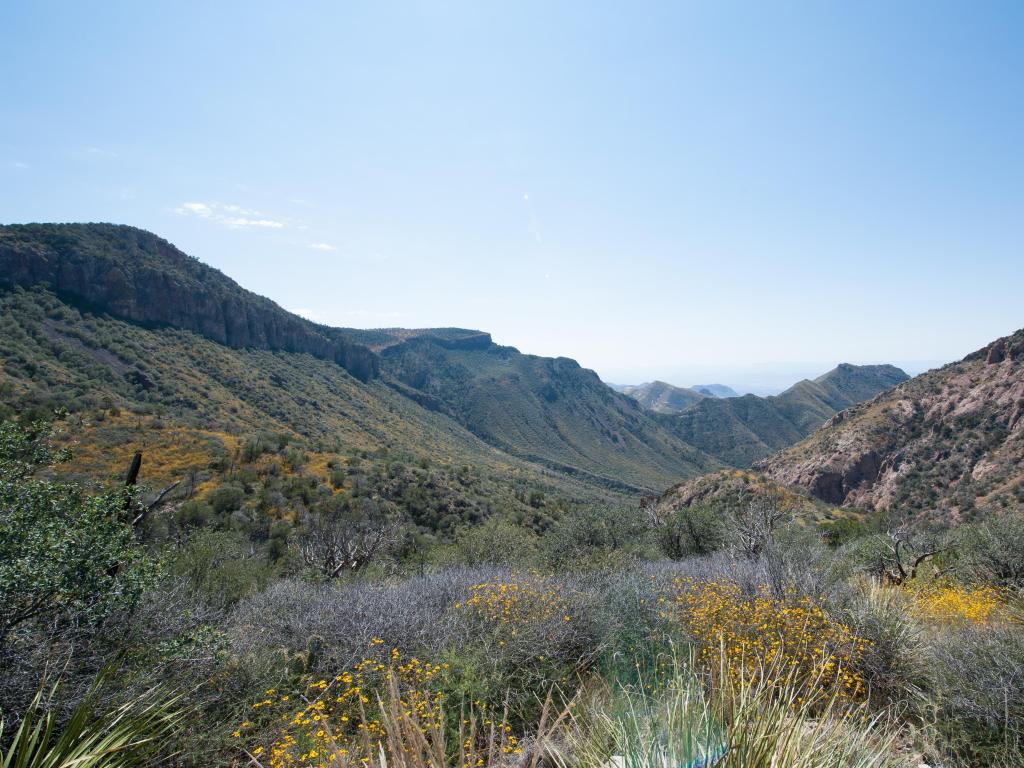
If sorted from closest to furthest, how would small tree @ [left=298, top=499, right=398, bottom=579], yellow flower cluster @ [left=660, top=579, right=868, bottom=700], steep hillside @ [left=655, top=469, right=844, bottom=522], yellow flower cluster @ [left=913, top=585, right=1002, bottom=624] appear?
yellow flower cluster @ [left=660, top=579, right=868, bottom=700] → yellow flower cluster @ [left=913, top=585, right=1002, bottom=624] → small tree @ [left=298, top=499, right=398, bottom=579] → steep hillside @ [left=655, top=469, right=844, bottom=522]

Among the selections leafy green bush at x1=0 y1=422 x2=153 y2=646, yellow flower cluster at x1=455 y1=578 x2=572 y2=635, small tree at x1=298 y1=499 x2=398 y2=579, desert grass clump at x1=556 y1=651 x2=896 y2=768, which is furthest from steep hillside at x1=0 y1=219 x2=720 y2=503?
desert grass clump at x1=556 y1=651 x2=896 y2=768

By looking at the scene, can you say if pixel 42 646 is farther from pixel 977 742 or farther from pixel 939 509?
pixel 939 509

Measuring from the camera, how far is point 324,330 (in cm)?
10531

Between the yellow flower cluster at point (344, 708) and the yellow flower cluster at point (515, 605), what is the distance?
130 centimetres

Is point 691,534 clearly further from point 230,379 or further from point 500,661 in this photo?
point 230,379

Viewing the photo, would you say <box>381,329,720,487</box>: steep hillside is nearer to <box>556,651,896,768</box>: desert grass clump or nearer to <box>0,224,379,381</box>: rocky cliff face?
<box>0,224,379,381</box>: rocky cliff face

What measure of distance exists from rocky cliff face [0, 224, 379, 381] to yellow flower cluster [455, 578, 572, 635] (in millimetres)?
76935

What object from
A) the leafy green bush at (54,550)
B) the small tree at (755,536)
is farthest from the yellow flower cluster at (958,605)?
the leafy green bush at (54,550)

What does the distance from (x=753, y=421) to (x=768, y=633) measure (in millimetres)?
161231

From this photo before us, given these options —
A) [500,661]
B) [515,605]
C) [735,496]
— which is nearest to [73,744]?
[500,661]

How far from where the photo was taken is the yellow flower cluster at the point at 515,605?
21.9 feet

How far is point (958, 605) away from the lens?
8469 millimetres

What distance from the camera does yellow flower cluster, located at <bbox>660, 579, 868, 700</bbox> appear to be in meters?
5.24

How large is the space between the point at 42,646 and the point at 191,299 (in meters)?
83.3
